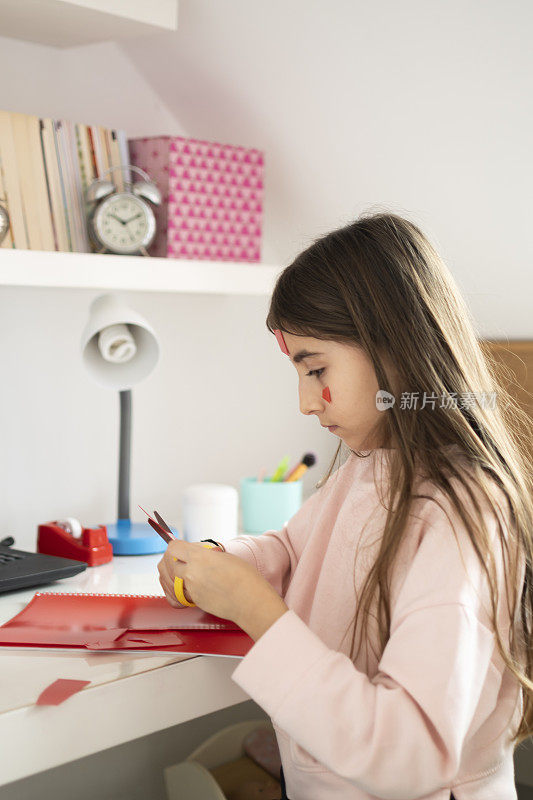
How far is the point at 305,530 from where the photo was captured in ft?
3.87

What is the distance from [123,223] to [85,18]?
0.33 meters

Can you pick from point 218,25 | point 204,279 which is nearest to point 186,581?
point 204,279

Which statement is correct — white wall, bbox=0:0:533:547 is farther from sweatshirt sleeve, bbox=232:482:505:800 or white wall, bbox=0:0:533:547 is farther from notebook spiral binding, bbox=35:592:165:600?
sweatshirt sleeve, bbox=232:482:505:800

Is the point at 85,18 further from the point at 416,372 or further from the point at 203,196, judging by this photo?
the point at 416,372

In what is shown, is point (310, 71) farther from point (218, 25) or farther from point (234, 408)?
point (234, 408)

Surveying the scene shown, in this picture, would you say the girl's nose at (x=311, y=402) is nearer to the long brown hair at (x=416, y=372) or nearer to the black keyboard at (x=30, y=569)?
the long brown hair at (x=416, y=372)

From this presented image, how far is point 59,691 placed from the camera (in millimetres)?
855

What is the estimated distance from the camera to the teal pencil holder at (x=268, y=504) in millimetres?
1625

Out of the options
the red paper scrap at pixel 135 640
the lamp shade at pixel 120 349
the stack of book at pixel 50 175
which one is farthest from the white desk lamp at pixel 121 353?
the red paper scrap at pixel 135 640

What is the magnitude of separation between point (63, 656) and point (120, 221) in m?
0.78

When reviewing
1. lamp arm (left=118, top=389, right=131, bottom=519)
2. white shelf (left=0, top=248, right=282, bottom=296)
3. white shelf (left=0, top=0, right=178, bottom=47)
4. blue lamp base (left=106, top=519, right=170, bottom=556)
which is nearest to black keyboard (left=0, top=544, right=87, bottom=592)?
blue lamp base (left=106, top=519, right=170, bottom=556)

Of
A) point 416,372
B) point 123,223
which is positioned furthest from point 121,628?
point 123,223

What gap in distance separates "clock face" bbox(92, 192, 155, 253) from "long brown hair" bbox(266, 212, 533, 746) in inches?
20.2

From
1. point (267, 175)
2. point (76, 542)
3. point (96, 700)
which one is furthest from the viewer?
point (267, 175)
